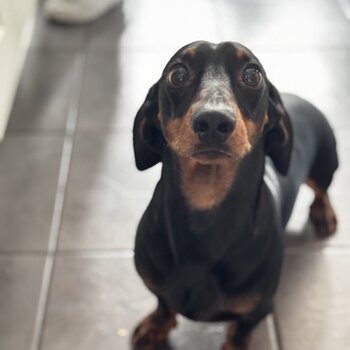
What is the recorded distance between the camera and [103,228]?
6.10 feet

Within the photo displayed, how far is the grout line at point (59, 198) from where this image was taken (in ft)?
5.43

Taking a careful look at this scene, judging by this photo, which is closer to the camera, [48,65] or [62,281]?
[62,281]

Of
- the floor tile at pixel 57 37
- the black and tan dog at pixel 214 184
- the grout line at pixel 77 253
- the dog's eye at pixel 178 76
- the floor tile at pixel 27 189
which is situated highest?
the dog's eye at pixel 178 76

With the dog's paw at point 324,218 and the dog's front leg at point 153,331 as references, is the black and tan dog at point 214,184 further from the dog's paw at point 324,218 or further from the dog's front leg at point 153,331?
the dog's paw at point 324,218

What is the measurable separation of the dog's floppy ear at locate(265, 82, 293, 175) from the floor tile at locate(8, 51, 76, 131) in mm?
1068

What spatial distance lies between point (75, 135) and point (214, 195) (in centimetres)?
107

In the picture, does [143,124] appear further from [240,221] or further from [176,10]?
[176,10]

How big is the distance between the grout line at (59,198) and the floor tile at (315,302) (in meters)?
0.64

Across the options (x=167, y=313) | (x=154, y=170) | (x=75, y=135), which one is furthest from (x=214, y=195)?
(x=75, y=135)

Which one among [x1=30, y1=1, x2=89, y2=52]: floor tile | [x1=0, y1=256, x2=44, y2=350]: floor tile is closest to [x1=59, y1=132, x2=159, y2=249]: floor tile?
[x1=0, y1=256, x2=44, y2=350]: floor tile

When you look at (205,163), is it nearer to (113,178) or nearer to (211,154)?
(211,154)

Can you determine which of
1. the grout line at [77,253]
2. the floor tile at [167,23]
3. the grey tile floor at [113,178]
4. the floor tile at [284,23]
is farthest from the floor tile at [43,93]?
the floor tile at [284,23]

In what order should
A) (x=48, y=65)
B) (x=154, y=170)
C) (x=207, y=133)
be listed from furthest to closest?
(x=48, y=65)
(x=154, y=170)
(x=207, y=133)

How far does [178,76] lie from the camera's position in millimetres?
1115
